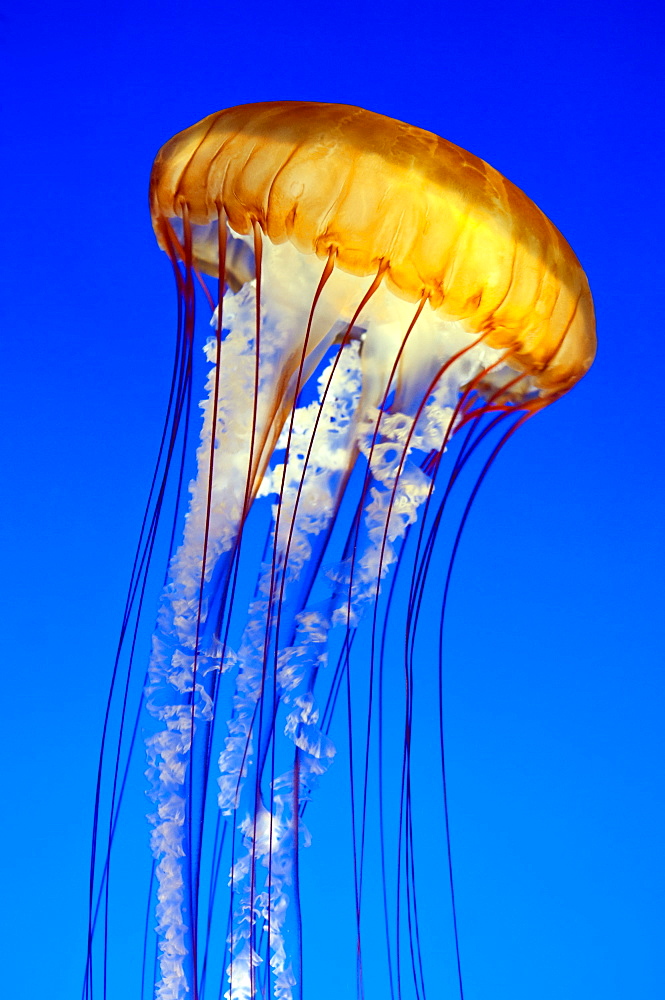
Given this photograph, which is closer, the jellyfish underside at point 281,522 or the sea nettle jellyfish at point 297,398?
the sea nettle jellyfish at point 297,398

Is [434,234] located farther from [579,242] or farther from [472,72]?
[472,72]

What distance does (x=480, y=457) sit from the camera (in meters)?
3.74

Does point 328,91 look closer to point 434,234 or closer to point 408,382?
point 408,382

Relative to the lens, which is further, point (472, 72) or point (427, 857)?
point (472, 72)

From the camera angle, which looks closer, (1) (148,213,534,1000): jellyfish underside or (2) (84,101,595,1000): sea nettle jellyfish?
(2) (84,101,595,1000): sea nettle jellyfish

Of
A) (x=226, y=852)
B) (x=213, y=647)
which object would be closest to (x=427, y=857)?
(x=226, y=852)

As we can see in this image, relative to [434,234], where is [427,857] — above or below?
below

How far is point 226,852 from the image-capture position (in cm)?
390

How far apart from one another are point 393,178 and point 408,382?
664 mm

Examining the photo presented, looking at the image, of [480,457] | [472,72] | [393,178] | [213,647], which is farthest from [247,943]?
[472,72]

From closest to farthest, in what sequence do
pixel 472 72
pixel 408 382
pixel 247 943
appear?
pixel 247 943 < pixel 408 382 < pixel 472 72

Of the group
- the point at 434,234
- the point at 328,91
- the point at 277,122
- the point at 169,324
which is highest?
the point at 328,91

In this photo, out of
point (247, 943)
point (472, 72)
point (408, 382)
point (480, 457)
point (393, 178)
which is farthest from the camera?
point (472, 72)

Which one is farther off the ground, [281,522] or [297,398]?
[297,398]
